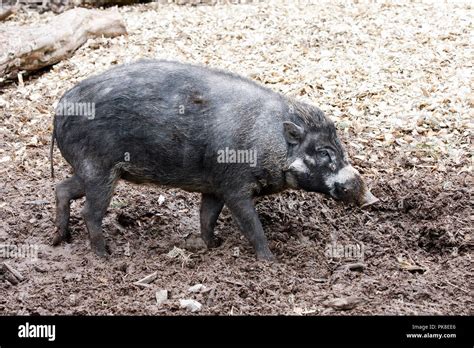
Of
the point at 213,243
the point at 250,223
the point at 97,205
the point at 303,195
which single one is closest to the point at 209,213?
the point at 213,243

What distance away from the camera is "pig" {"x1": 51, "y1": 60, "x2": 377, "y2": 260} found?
17.4ft

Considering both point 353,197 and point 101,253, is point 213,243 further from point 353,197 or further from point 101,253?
point 353,197

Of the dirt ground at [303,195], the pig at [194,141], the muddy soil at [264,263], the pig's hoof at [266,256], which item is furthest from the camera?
the pig's hoof at [266,256]

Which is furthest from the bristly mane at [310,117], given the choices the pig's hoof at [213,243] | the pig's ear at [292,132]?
the pig's hoof at [213,243]

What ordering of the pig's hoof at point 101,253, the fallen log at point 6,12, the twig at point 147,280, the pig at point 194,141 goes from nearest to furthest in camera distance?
the twig at point 147,280 → the pig at point 194,141 → the pig's hoof at point 101,253 → the fallen log at point 6,12

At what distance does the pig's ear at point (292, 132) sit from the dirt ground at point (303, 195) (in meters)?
0.86

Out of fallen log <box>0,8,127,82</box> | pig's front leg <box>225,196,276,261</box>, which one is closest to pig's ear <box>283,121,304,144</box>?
pig's front leg <box>225,196,276,261</box>

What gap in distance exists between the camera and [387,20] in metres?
9.77

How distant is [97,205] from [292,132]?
A: 1.52 meters

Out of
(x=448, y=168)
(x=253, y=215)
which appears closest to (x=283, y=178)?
(x=253, y=215)

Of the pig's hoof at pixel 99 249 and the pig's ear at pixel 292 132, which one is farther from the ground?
the pig's ear at pixel 292 132

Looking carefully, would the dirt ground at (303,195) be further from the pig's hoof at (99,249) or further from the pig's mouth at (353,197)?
Result: the pig's mouth at (353,197)

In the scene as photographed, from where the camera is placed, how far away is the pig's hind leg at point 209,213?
573 centimetres

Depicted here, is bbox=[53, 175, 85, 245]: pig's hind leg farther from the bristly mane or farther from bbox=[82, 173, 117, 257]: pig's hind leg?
the bristly mane
